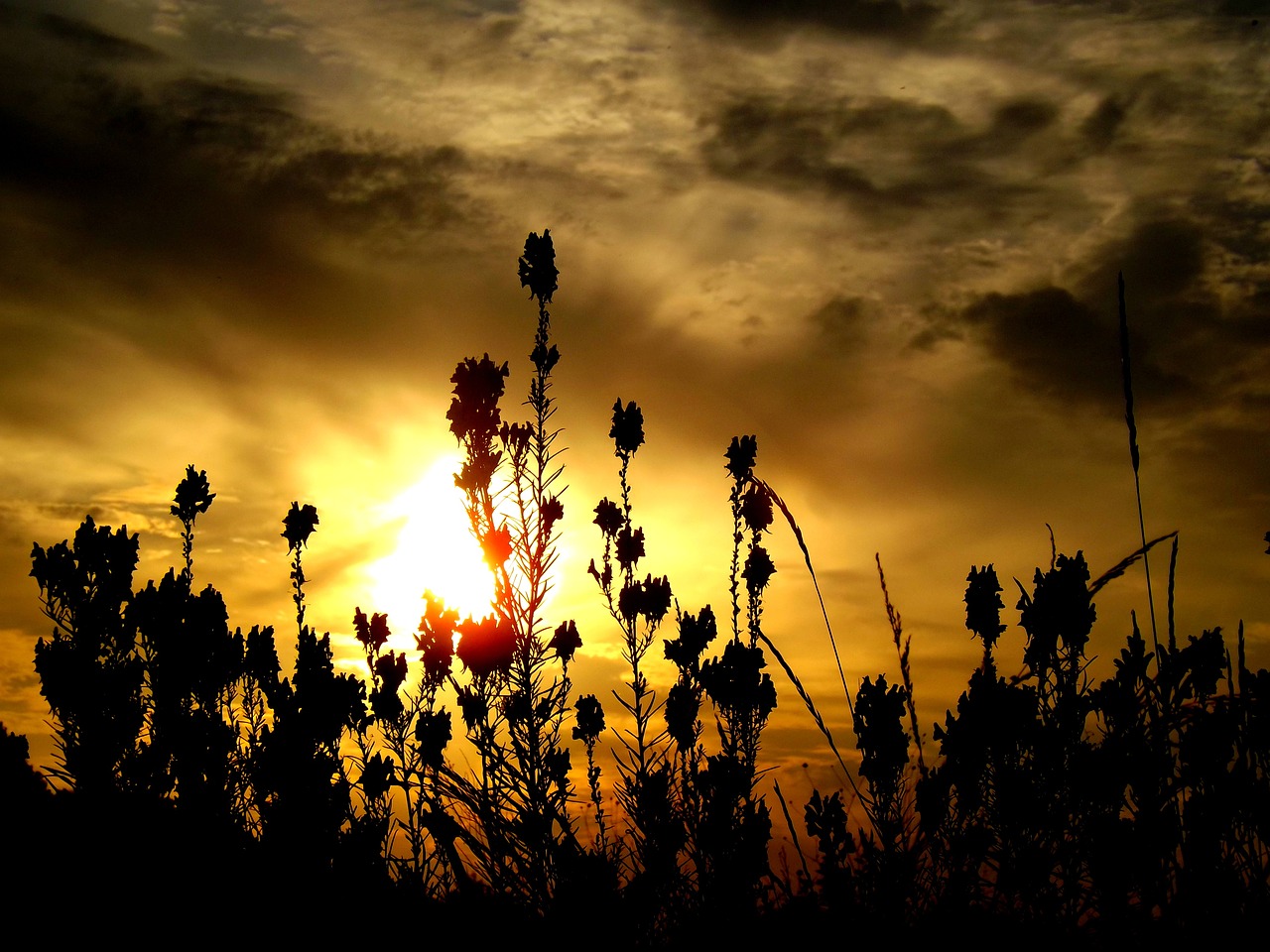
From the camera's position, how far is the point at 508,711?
5.15 metres

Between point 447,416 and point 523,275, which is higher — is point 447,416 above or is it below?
below

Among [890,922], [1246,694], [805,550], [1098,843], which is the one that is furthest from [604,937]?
[1246,694]

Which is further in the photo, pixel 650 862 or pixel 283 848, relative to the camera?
pixel 283 848

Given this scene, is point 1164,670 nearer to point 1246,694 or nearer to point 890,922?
point 1246,694

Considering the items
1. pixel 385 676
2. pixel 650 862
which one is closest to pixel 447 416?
pixel 650 862

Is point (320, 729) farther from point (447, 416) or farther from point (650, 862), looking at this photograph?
point (650, 862)

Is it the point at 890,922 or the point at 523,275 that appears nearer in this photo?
the point at 890,922

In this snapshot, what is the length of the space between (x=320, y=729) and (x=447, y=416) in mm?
2502

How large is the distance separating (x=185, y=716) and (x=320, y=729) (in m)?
2.96

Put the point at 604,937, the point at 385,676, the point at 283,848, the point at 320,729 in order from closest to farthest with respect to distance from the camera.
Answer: the point at 604,937, the point at 283,848, the point at 320,729, the point at 385,676

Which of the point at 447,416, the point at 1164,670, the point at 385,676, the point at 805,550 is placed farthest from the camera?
the point at 385,676

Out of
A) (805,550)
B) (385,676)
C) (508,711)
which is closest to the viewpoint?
(805,550)

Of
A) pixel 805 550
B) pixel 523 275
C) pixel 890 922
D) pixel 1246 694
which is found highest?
pixel 523 275

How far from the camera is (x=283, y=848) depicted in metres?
4.02
